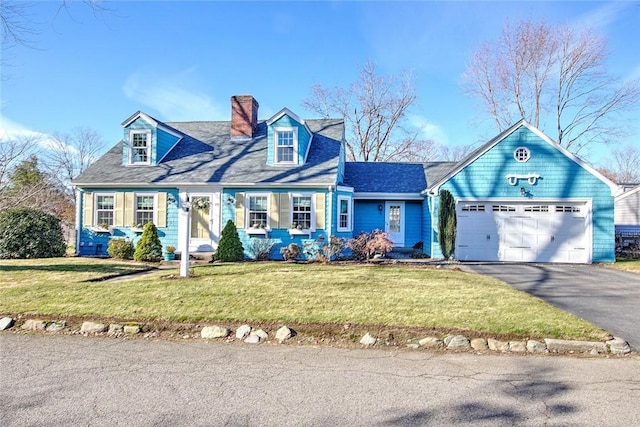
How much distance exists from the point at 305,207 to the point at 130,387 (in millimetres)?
11516

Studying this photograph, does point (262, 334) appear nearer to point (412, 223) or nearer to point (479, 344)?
point (479, 344)

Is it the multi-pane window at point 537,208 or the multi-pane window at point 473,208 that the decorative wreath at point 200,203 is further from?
the multi-pane window at point 537,208

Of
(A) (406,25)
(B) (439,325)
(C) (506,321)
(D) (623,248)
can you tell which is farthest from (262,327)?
(D) (623,248)

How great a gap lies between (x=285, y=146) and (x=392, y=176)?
19.3 feet

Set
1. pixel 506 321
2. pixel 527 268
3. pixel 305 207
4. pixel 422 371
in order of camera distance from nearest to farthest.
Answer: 1. pixel 422 371
2. pixel 506 321
3. pixel 527 268
4. pixel 305 207

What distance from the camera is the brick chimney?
59.8 feet

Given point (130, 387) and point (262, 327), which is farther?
point (262, 327)

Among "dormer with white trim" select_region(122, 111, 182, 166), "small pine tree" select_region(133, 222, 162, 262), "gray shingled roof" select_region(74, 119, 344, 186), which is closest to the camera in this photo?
"small pine tree" select_region(133, 222, 162, 262)

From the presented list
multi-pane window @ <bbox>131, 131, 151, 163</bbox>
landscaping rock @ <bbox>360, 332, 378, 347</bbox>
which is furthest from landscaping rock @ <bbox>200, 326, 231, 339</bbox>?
multi-pane window @ <bbox>131, 131, 151, 163</bbox>

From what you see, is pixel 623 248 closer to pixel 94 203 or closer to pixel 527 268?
pixel 527 268

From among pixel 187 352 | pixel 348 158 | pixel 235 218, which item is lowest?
pixel 187 352

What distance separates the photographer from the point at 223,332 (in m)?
5.75

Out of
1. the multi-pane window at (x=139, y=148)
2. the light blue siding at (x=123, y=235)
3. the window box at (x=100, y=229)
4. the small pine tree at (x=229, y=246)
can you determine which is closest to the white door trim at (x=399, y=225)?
the small pine tree at (x=229, y=246)

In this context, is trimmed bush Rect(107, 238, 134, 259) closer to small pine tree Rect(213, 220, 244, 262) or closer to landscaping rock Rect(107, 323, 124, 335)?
small pine tree Rect(213, 220, 244, 262)
